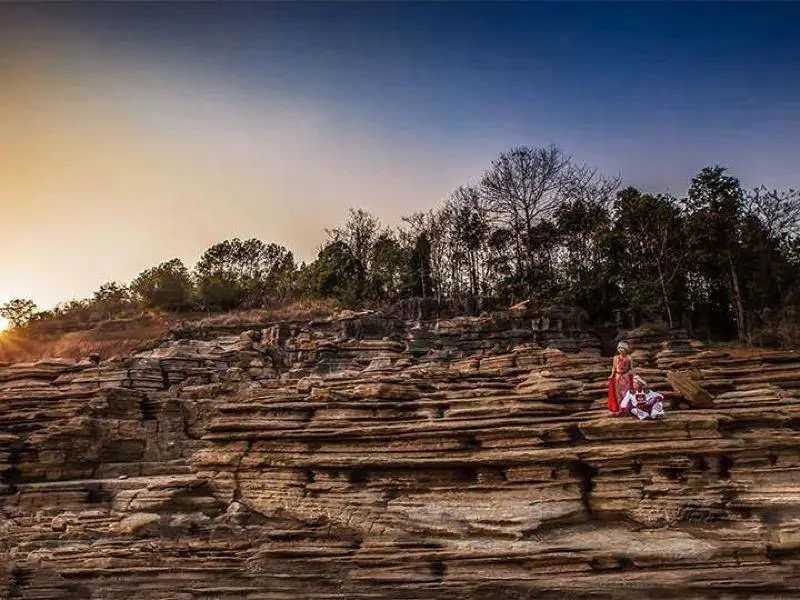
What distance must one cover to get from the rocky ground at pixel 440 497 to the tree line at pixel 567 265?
12315 mm

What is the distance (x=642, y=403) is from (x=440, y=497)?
148 inches

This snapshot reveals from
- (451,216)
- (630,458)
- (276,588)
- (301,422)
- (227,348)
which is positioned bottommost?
(276,588)

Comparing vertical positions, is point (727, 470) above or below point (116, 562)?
above

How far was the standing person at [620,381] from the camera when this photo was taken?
9.98 metres

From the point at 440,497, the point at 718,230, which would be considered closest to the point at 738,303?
the point at 718,230

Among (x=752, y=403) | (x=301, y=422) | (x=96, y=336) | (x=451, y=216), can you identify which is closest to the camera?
(x=752, y=403)

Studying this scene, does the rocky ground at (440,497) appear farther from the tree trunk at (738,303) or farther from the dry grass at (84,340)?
the dry grass at (84,340)

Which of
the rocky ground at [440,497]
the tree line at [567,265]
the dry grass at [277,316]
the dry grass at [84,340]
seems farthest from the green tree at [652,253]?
the dry grass at [84,340]

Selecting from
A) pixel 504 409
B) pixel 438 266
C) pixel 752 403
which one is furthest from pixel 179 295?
pixel 752 403

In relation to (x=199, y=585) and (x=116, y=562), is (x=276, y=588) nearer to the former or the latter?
(x=199, y=585)

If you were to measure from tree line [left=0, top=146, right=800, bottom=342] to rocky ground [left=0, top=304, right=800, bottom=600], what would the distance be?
485 inches

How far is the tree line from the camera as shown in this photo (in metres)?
23.7

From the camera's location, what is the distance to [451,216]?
3234 centimetres

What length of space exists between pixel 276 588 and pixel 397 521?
2.15m
